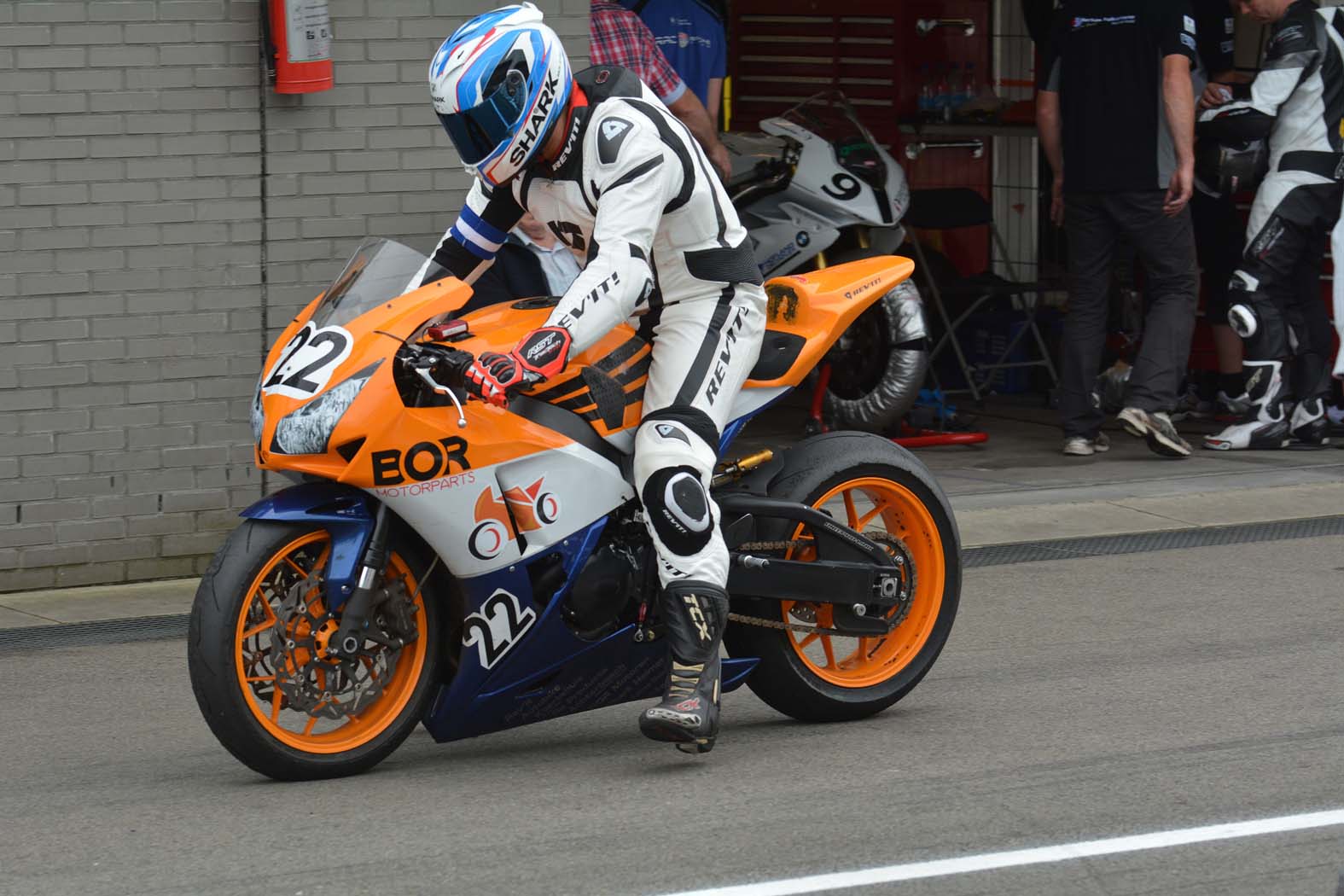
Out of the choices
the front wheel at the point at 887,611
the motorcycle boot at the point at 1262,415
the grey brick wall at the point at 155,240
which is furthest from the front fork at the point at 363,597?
the motorcycle boot at the point at 1262,415

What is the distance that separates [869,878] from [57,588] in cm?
447

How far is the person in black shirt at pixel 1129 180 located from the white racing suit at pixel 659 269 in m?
4.94

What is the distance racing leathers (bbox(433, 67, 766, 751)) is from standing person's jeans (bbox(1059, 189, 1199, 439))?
5.01 meters

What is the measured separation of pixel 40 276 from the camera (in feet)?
25.8

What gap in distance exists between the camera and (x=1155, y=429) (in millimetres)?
10164

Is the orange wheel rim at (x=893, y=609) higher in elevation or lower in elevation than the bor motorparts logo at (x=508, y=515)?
lower

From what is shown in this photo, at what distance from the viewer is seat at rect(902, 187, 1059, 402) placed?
11.6 meters

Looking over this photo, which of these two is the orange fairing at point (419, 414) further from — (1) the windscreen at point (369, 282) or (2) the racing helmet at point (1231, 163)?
(2) the racing helmet at point (1231, 163)

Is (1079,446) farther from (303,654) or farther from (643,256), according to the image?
(303,654)

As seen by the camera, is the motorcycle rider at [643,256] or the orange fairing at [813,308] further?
the orange fairing at [813,308]

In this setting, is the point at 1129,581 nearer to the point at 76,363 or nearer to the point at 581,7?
the point at 581,7

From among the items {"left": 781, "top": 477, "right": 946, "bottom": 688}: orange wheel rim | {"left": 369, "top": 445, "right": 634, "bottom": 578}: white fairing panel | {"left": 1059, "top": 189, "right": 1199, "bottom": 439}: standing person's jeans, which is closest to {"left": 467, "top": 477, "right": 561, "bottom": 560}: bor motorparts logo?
{"left": 369, "top": 445, "right": 634, "bottom": 578}: white fairing panel

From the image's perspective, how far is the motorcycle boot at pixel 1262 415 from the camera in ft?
34.2

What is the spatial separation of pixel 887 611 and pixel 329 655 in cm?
165
